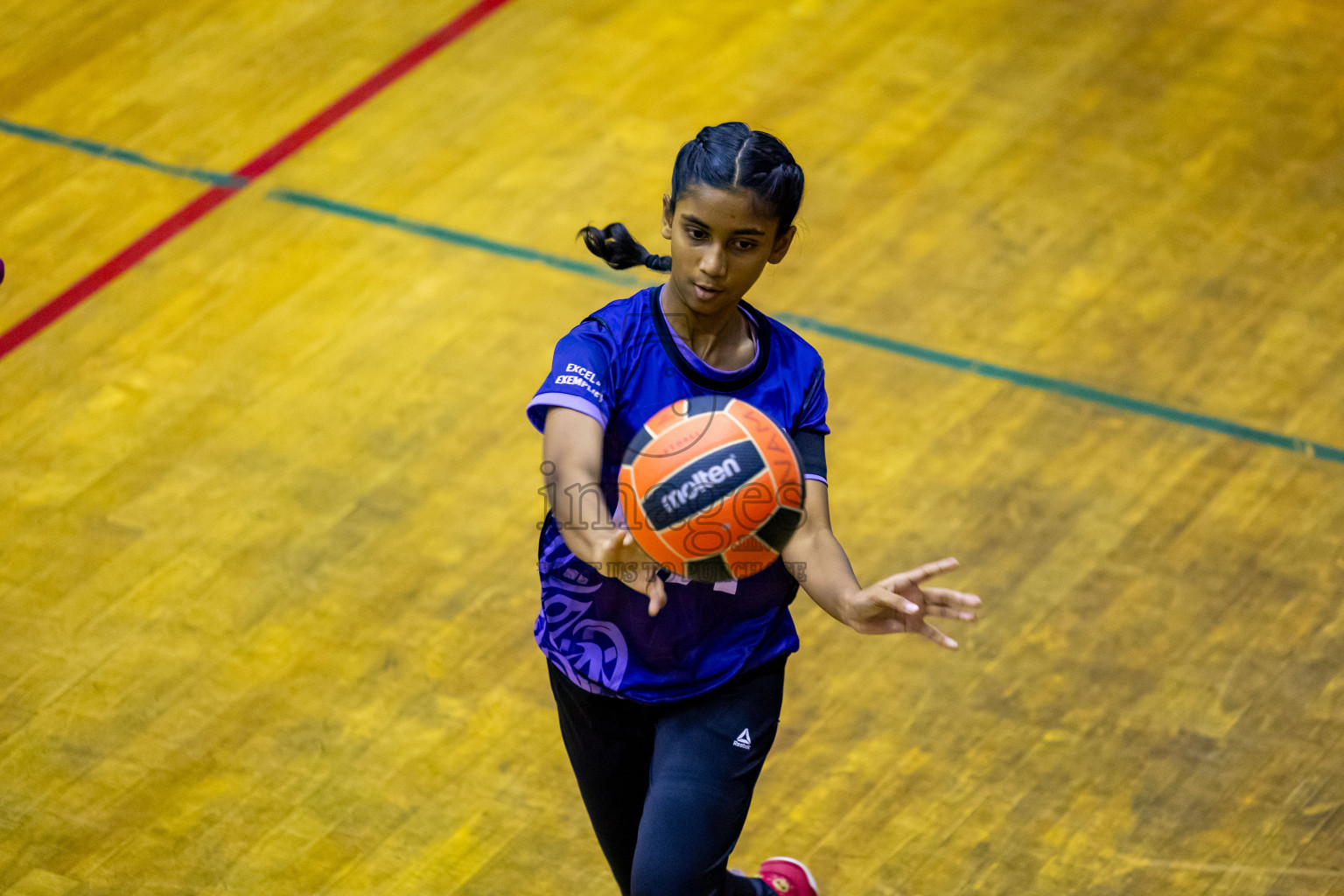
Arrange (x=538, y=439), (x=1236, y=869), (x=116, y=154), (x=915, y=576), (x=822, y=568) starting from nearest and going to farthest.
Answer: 1. (x=915, y=576)
2. (x=822, y=568)
3. (x=1236, y=869)
4. (x=538, y=439)
5. (x=116, y=154)

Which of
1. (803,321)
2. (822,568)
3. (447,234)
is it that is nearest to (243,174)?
(447,234)

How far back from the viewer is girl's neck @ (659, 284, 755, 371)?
2818 millimetres

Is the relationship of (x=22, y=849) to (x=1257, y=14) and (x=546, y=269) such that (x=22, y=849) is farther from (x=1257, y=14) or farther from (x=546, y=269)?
(x=1257, y=14)

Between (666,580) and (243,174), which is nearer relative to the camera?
(666,580)

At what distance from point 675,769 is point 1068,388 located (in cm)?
280

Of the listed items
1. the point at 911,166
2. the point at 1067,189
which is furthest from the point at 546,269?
the point at 1067,189

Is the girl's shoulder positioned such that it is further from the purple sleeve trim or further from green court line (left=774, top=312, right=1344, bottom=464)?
green court line (left=774, top=312, right=1344, bottom=464)

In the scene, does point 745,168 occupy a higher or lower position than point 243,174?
higher

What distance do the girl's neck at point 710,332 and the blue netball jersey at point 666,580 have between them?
17mm

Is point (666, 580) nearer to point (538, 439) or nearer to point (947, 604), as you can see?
point (947, 604)

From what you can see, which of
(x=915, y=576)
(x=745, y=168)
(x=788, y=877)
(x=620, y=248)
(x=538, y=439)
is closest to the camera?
(x=915, y=576)

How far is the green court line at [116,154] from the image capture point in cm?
610

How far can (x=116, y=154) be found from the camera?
6.23 m

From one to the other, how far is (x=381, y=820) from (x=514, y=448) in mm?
1469
